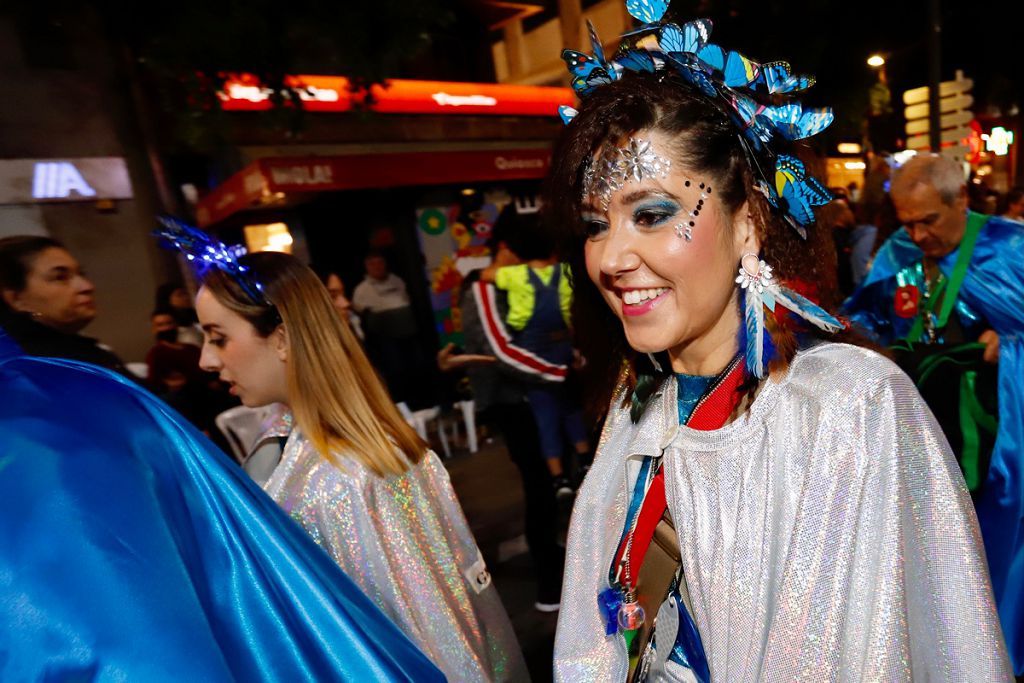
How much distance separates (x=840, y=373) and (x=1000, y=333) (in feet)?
8.05

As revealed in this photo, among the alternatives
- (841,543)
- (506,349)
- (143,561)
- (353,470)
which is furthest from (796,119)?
(506,349)

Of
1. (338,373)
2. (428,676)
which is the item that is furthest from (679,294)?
(338,373)

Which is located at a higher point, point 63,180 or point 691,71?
point 63,180

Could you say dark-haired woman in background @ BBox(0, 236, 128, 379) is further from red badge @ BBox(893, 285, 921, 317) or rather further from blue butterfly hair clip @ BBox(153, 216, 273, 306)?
red badge @ BBox(893, 285, 921, 317)

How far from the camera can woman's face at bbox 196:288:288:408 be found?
2018mm

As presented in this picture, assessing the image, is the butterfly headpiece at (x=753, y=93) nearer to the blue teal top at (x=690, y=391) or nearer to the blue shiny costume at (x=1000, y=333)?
the blue teal top at (x=690, y=391)

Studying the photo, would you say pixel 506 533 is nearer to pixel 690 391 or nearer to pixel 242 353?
pixel 242 353

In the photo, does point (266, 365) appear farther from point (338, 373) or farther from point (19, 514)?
point (19, 514)

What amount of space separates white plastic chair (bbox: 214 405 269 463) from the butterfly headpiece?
12.7ft

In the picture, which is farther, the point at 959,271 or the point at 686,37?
the point at 959,271

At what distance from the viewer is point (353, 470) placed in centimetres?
187

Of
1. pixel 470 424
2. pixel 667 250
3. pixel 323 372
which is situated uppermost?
pixel 667 250

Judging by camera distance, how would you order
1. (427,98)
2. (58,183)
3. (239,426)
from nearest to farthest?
(239,426) → (58,183) → (427,98)

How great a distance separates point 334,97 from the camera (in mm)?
8703
